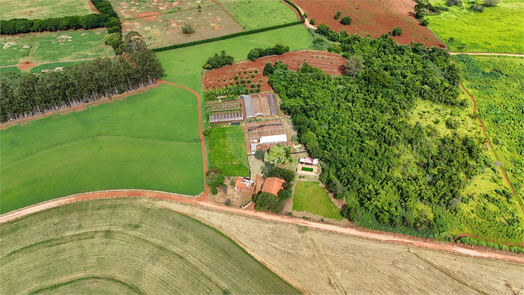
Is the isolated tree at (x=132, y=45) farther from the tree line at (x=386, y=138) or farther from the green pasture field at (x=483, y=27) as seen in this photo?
the green pasture field at (x=483, y=27)

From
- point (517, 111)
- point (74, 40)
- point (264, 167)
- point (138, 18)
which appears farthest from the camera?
point (138, 18)

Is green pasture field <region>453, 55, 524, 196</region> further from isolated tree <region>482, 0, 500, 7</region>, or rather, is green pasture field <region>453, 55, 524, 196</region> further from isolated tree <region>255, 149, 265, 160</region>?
isolated tree <region>255, 149, 265, 160</region>

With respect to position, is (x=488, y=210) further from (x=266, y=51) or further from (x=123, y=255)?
(x=266, y=51)

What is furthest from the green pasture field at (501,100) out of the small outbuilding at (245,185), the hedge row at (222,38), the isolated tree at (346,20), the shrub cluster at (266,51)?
the hedge row at (222,38)

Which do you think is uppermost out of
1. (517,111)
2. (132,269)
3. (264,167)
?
(517,111)

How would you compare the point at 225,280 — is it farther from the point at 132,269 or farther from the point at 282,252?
the point at 132,269

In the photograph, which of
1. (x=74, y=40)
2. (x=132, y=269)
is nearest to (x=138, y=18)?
(x=74, y=40)

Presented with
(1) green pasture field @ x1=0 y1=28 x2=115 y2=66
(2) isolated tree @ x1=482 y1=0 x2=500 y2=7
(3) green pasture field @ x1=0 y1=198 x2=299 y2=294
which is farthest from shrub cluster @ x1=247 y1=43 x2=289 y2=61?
(2) isolated tree @ x1=482 y1=0 x2=500 y2=7
